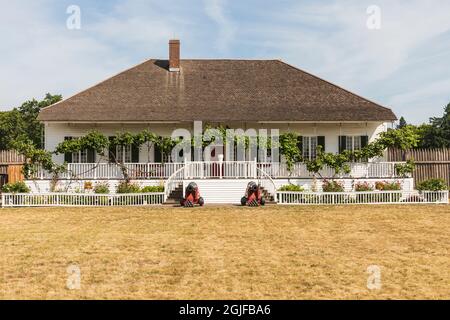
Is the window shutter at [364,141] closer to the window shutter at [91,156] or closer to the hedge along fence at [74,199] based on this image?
the hedge along fence at [74,199]

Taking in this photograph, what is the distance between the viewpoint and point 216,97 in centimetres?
3109

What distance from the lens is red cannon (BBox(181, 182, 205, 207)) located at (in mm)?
23031

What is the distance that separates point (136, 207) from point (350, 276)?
14752mm

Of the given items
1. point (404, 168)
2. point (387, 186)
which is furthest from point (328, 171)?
point (404, 168)

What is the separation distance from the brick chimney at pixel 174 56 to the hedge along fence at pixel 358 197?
13549 millimetres

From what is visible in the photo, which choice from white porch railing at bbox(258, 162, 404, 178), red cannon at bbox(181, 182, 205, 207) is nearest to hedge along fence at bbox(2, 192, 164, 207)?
red cannon at bbox(181, 182, 205, 207)

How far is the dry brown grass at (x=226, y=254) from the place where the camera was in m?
8.45

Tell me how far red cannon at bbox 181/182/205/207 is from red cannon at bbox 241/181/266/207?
6.76 ft

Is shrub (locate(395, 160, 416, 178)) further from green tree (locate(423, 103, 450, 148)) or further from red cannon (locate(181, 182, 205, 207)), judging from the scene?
green tree (locate(423, 103, 450, 148))

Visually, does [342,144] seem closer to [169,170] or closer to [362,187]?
[362,187]

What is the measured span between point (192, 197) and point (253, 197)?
2.81 metres

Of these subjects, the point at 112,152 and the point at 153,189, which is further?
the point at 112,152
